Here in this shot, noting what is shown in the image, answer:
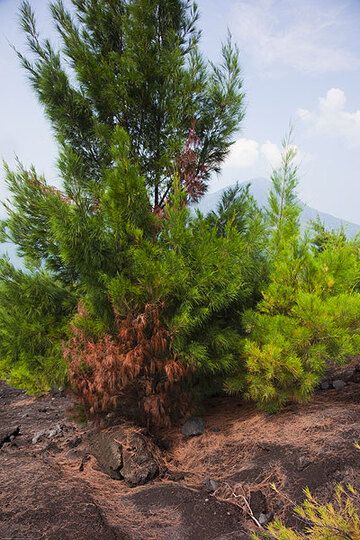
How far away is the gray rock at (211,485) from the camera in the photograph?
356 centimetres

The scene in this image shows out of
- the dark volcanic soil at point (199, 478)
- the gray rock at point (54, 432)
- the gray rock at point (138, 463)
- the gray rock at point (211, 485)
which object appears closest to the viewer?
the dark volcanic soil at point (199, 478)

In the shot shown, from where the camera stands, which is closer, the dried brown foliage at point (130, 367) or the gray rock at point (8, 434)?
the dried brown foliage at point (130, 367)

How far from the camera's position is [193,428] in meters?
4.61

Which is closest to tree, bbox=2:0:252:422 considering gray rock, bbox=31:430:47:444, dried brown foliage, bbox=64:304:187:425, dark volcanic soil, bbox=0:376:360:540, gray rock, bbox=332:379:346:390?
dried brown foliage, bbox=64:304:187:425

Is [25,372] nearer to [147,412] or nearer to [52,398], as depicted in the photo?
[147,412]

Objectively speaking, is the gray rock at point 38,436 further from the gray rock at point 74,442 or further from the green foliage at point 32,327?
the green foliage at point 32,327

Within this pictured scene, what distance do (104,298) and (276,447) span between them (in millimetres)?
2367

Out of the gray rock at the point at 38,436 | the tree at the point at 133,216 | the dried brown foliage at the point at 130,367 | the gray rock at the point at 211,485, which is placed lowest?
the gray rock at the point at 211,485

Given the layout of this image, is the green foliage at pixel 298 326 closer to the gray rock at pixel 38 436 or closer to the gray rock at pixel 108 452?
the gray rock at pixel 108 452

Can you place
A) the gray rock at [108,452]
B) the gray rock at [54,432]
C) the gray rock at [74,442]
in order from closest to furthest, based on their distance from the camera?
1. the gray rock at [108,452]
2. the gray rock at [74,442]
3. the gray rock at [54,432]

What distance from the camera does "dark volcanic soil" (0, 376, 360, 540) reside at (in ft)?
10.1

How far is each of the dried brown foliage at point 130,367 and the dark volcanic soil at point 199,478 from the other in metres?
Result: 0.60

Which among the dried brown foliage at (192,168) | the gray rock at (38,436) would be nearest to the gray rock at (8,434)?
A: the gray rock at (38,436)

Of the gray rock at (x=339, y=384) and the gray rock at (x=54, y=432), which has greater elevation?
the gray rock at (x=339, y=384)
